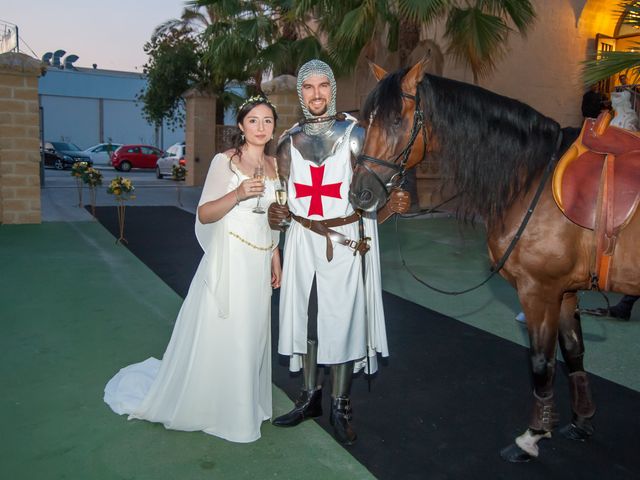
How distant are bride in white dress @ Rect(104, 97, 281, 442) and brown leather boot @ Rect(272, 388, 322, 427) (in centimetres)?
→ 16

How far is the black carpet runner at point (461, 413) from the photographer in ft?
9.64

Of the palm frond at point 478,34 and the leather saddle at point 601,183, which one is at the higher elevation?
the palm frond at point 478,34

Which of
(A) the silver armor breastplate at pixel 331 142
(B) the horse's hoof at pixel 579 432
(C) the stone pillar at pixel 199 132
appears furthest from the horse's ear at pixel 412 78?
(C) the stone pillar at pixel 199 132

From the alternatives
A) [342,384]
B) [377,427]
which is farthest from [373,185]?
[377,427]

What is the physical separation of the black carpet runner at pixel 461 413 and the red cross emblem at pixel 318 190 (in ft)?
3.78

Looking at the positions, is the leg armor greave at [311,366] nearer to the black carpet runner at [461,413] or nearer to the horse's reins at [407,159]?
the black carpet runner at [461,413]

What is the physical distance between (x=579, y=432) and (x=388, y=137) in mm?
2019

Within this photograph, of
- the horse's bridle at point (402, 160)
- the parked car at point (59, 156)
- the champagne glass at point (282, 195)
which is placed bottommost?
the parked car at point (59, 156)

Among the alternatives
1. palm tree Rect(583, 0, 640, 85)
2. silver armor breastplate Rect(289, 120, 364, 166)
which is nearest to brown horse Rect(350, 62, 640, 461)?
silver armor breastplate Rect(289, 120, 364, 166)

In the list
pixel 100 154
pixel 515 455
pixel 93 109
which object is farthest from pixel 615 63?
pixel 93 109

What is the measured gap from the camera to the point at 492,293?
6.55 m

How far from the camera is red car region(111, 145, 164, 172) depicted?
29.2 meters

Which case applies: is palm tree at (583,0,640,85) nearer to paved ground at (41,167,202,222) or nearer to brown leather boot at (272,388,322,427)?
brown leather boot at (272,388,322,427)

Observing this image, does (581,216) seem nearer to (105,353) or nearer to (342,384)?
(342,384)
